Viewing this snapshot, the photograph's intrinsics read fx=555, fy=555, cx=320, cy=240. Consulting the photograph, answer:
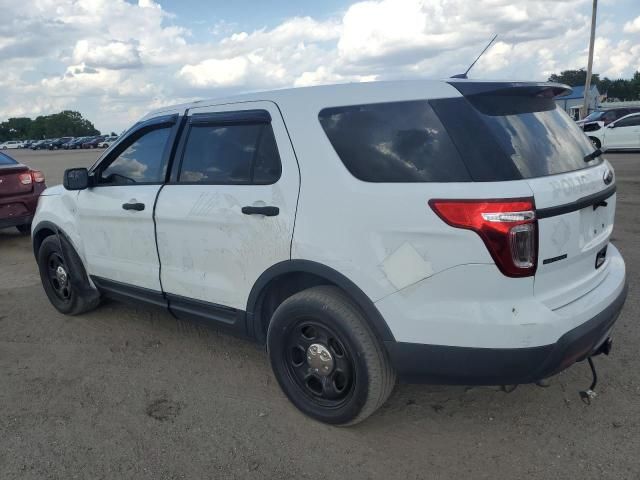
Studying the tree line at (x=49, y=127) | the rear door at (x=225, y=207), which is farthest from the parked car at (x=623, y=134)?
the tree line at (x=49, y=127)

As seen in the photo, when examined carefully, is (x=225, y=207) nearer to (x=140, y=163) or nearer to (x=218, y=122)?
(x=218, y=122)

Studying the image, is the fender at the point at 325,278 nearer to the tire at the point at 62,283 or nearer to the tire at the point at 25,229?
the tire at the point at 62,283

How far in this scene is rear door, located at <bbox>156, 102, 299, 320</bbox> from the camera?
309 cm

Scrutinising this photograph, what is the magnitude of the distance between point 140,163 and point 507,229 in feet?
9.02

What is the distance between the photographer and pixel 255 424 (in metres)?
3.16

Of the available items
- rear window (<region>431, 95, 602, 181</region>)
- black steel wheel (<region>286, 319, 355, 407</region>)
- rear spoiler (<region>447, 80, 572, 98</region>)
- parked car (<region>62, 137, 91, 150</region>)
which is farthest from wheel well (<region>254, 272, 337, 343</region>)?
parked car (<region>62, 137, 91, 150</region>)

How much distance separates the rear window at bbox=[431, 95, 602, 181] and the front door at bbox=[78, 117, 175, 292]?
6.87 feet

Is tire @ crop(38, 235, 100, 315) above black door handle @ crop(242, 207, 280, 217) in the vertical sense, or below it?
below

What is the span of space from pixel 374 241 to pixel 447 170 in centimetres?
47

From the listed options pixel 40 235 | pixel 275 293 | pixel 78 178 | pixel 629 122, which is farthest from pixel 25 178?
pixel 629 122

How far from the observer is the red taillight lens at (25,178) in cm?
845

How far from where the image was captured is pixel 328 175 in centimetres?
286

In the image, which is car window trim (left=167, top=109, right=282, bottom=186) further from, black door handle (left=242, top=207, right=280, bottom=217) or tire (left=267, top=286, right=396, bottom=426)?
tire (left=267, top=286, right=396, bottom=426)

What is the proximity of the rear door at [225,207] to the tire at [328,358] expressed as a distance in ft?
1.08
